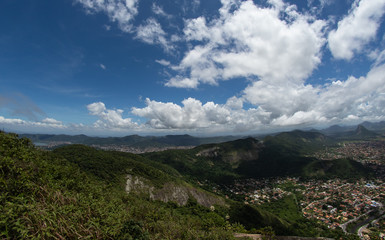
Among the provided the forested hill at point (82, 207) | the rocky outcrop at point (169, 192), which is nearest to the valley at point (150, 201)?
the forested hill at point (82, 207)

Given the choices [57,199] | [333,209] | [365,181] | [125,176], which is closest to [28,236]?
[57,199]

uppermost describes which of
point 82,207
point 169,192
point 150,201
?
point 82,207

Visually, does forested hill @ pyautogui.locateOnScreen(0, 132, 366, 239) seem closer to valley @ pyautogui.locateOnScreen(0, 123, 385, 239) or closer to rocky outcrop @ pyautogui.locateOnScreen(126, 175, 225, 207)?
valley @ pyautogui.locateOnScreen(0, 123, 385, 239)

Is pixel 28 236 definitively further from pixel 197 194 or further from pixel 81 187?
pixel 197 194

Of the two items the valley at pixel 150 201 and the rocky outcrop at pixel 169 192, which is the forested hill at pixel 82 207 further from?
the rocky outcrop at pixel 169 192

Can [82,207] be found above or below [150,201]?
above

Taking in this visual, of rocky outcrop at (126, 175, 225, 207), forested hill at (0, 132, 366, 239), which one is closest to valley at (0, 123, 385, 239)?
forested hill at (0, 132, 366, 239)

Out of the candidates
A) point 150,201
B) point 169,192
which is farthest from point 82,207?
point 169,192

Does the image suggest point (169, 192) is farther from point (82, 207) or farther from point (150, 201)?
point (82, 207)
